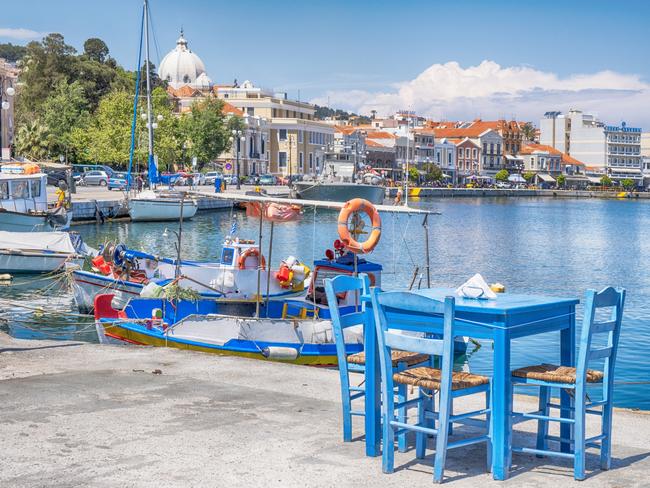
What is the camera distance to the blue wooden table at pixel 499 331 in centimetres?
665

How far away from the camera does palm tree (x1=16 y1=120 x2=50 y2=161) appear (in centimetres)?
7894

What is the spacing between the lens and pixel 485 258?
47938 mm

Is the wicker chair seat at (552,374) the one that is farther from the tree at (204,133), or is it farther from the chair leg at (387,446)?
the tree at (204,133)

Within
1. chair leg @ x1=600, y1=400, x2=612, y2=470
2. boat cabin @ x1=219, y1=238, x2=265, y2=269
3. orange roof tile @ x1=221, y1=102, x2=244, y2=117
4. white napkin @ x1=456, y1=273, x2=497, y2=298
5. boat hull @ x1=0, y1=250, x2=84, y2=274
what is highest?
orange roof tile @ x1=221, y1=102, x2=244, y2=117

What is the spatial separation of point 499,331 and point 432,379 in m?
0.63

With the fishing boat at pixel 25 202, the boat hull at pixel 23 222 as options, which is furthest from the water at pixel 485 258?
the boat hull at pixel 23 222

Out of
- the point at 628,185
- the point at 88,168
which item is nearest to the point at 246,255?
the point at 88,168

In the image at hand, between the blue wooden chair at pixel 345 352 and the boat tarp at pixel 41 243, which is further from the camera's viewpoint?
the boat tarp at pixel 41 243

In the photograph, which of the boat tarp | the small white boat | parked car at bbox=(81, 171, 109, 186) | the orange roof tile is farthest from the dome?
the boat tarp

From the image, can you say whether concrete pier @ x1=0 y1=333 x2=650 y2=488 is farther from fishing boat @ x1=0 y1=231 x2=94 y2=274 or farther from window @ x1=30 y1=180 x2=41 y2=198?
window @ x1=30 y1=180 x2=41 y2=198

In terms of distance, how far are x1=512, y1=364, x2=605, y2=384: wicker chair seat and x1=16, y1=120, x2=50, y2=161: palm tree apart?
75.6 metres

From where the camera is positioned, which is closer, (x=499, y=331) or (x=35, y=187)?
(x=499, y=331)

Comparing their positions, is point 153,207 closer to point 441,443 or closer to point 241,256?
point 241,256

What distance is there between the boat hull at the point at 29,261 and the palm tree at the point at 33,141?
4884 cm
